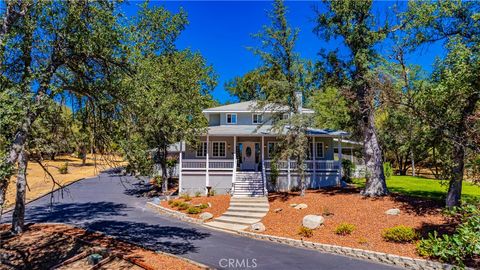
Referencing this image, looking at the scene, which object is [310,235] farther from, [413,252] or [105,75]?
[105,75]

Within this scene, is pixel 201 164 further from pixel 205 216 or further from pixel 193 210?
pixel 205 216

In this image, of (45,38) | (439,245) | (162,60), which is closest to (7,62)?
(45,38)

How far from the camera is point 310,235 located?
1315 centimetres

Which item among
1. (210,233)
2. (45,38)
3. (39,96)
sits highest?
(45,38)

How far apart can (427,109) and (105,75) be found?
12.9 metres

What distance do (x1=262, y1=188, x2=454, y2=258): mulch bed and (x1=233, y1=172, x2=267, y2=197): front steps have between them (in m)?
1.99

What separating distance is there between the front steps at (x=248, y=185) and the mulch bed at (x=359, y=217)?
199 cm

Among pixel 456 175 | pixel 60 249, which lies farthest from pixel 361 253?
pixel 60 249

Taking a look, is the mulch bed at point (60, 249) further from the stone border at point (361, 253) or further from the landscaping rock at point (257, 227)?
the landscaping rock at point (257, 227)

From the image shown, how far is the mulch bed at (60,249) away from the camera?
10.1 metres

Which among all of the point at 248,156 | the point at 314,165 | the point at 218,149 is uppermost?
the point at 218,149

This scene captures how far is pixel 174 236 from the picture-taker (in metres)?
13.8

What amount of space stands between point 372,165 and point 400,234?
23.4 ft

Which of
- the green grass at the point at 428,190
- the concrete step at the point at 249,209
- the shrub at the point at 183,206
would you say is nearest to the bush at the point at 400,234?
the green grass at the point at 428,190
